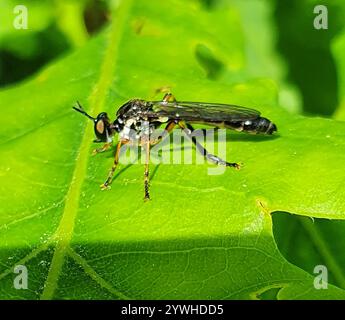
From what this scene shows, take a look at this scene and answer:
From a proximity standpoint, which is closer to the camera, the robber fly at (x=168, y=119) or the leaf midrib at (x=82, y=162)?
the leaf midrib at (x=82, y=162)

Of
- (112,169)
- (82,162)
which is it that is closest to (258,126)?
(112,169)

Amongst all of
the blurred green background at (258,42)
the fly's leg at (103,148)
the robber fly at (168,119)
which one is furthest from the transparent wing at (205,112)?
the blurred green background at (258,42)

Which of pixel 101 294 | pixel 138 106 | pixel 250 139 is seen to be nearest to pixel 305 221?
pixel 250 139

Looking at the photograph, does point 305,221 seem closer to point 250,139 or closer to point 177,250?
point 250,139

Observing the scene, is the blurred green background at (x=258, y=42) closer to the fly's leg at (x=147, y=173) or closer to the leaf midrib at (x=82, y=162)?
the leaf midrib at (x=82, y=162)

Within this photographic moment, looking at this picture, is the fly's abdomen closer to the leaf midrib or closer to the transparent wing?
the transparent wing

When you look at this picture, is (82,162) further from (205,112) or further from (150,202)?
(205,112)

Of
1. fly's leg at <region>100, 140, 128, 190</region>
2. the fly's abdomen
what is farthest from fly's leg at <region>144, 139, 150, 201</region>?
the fly's abdomen
